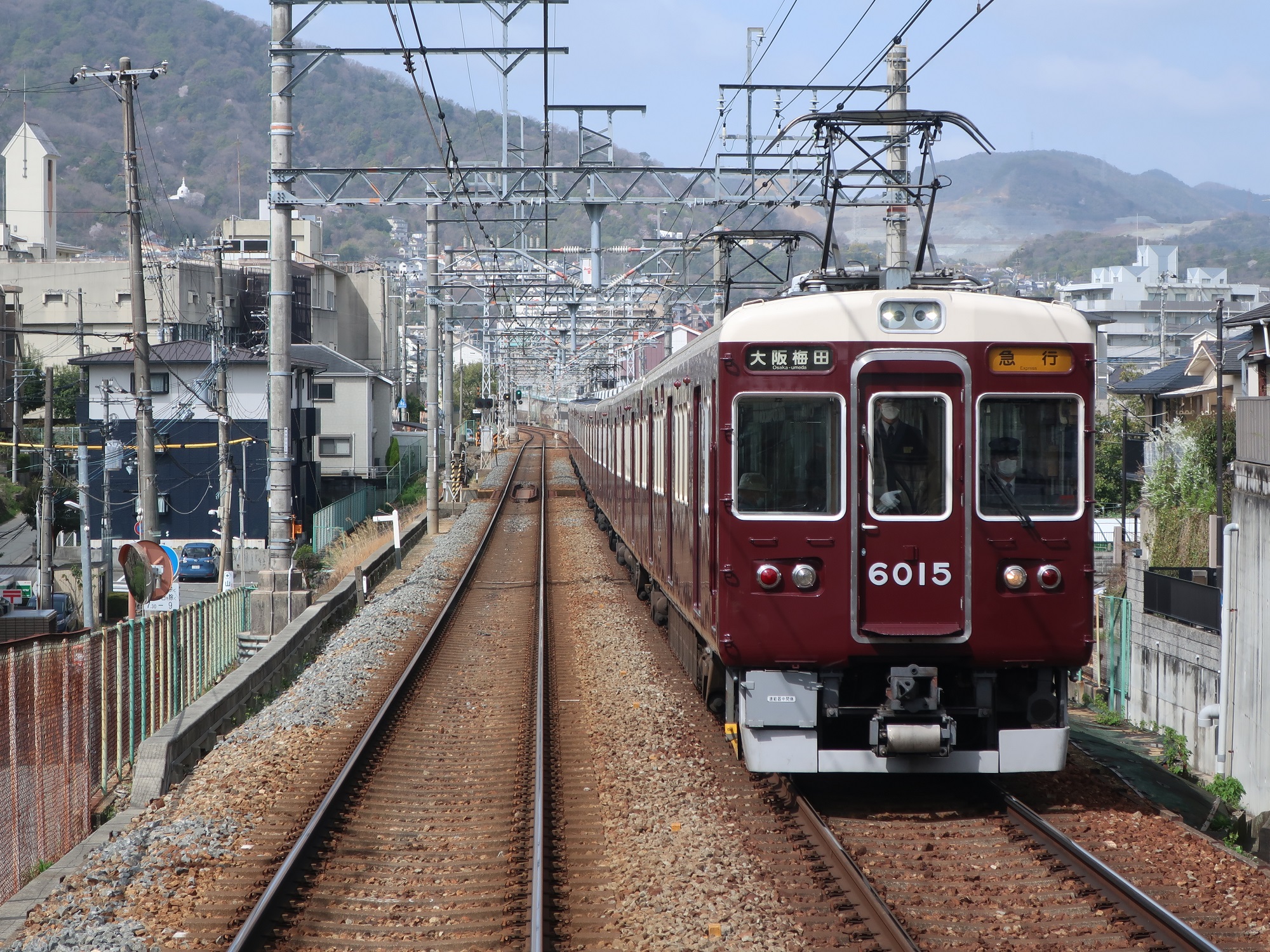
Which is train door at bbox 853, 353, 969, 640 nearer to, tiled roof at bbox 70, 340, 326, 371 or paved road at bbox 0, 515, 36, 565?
tiled roof at bbox 70, 340, 326, 371

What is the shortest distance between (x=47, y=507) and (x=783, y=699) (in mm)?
16306

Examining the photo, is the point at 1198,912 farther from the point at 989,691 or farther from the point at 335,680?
the point at 335,680

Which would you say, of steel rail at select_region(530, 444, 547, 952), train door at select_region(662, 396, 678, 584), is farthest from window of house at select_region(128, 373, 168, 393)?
train door at select_region(662, 396, 678, 584)

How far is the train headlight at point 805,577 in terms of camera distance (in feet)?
20.9

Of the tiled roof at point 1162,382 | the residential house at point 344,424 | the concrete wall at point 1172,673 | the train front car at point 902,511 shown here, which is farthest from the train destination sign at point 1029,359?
the residential house at point 344,424

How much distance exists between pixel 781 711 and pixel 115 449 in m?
22.6

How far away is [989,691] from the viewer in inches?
256

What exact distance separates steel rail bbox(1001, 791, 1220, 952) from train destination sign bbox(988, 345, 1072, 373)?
2235 millimetres

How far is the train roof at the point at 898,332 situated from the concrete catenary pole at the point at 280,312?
7.65m

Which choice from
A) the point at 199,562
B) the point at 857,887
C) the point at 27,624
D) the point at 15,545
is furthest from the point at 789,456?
the point at 15,545

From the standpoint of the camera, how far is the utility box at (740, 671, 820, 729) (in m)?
6.45

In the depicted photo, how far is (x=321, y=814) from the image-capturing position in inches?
255

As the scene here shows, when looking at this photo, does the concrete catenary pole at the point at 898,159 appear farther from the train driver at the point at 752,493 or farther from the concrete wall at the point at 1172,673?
the train driver at the point at 752,493

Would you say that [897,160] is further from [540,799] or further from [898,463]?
[540,799]
